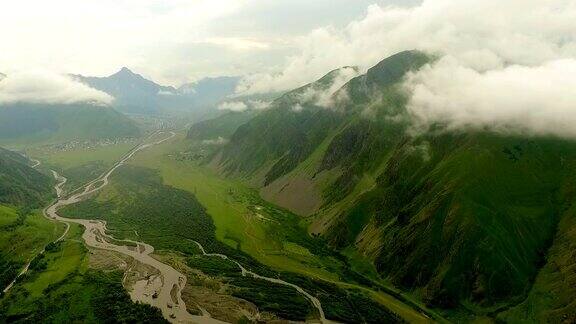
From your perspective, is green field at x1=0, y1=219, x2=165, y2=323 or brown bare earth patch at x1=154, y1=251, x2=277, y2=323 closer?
green field at x1=0, y1=219, x2=165, y2=323

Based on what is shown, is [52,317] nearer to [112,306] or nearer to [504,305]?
[112,306]

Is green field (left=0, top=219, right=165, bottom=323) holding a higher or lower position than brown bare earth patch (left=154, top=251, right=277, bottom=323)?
higher

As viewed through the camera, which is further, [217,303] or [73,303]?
[217,303]

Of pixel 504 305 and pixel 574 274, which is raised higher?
pixel 574 274

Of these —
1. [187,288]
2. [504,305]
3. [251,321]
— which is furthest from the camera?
[187,288]

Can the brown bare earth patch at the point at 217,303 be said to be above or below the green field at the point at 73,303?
below

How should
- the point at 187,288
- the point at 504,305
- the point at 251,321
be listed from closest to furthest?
the point at 251,321 → the point at 504,305 → the point at 187,288

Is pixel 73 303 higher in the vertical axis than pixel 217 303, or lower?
higher

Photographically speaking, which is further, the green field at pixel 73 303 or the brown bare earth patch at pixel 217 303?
the brown bare earth patch at pixel 217 303

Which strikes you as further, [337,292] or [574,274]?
[337,292]

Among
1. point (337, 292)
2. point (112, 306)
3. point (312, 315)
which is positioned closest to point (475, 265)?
point (337, 292)
